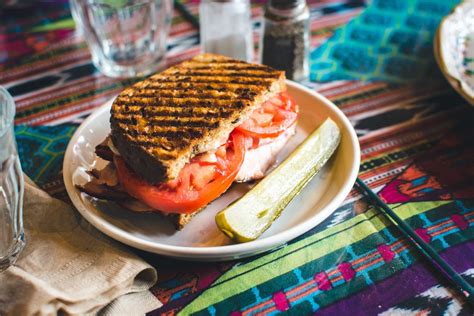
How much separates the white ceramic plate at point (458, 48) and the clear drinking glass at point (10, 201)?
1.59m

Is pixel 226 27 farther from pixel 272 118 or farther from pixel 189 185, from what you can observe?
Result: pixel 189 185

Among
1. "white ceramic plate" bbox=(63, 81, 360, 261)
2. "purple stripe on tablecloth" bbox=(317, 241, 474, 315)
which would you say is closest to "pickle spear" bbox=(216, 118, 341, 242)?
"white ceramic plate" bbox=(63, 81, 360, 261)

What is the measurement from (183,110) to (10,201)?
588mm

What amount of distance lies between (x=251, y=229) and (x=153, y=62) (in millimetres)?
1390

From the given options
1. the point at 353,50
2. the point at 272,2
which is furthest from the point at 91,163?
the point at 353,50

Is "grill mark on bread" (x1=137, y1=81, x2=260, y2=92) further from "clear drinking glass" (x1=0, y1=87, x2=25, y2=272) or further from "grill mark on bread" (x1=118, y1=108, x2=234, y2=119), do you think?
"clear drinking glass" (x1=0, y1=87, x2=25, y2=272)

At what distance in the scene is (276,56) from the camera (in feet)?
7.70

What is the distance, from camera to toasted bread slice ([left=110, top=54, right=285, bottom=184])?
4.95ft

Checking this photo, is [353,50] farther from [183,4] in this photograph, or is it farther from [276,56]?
[183,4]

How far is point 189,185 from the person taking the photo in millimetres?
1545

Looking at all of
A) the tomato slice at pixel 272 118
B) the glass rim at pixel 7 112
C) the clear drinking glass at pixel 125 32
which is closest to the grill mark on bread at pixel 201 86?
the tomato slice at pixel 272 118

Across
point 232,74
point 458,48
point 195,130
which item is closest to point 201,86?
point 232,74

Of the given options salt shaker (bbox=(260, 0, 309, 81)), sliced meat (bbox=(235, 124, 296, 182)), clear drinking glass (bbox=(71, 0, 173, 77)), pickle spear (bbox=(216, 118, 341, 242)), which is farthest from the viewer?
clear drinking glass (bbox=(71, 0, 173, 77))

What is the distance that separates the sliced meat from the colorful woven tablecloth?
0.29 meters
